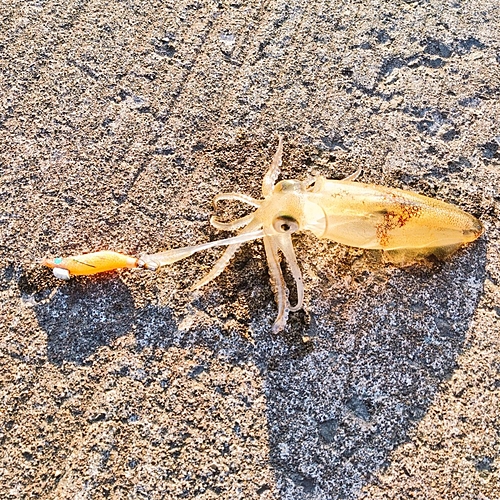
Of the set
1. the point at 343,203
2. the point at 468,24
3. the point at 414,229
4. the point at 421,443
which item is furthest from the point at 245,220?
the point at 468,24

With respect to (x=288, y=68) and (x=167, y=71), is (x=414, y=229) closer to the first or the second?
(x=288, y=68)

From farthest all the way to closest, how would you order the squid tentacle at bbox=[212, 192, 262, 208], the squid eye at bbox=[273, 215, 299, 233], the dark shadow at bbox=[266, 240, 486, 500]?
the squid tentacle at bbox=[212, 192, 262, 208], the squid eye at bbox=[273, 215, 299, 233], the dark shadow at bbox=[266, 240, 486, 500]

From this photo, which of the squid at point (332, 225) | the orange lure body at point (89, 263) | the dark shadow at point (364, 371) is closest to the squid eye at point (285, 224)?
the squid at point (332, 225)

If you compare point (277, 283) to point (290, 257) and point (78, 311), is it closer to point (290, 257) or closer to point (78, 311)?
point (290, 257)

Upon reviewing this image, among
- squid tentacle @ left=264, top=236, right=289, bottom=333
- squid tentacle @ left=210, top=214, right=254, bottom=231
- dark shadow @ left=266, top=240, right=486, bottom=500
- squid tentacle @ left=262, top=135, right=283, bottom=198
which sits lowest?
dark shadow @ left=266, top=240, right=486, bottom=500

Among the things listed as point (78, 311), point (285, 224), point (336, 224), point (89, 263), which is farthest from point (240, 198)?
point (78, 311)

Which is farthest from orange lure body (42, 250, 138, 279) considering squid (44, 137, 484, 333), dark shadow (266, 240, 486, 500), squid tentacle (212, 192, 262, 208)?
dark shadow (266, 240, 486, 500)

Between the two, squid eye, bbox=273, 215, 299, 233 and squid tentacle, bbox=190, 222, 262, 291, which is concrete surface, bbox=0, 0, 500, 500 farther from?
squid eye, bbox=273, 215, 299, 233
